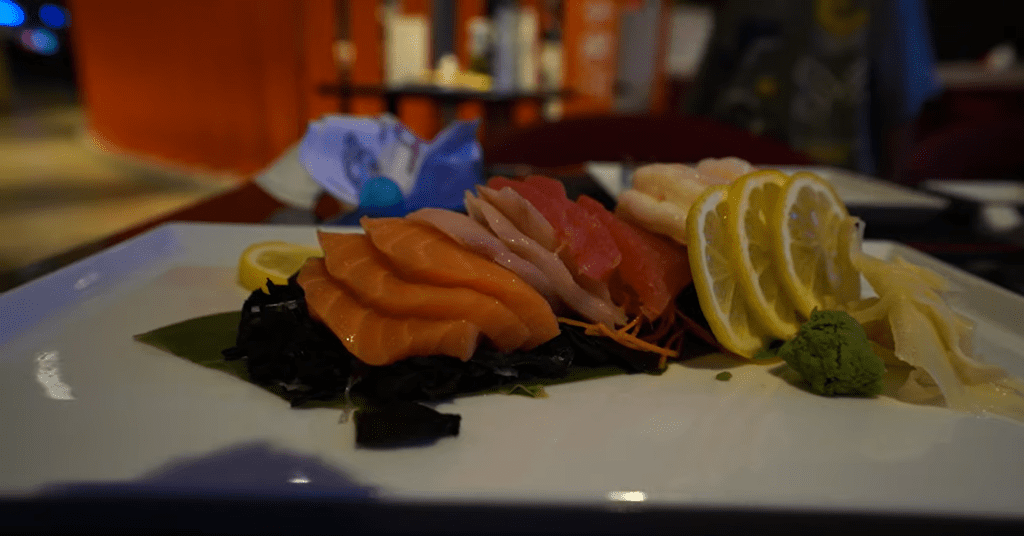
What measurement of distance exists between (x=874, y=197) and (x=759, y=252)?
124cm

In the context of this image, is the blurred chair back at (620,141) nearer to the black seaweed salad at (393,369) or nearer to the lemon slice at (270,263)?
the lemon slice at (270,263)

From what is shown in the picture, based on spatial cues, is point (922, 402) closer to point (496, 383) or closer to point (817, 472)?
point (817, 472)

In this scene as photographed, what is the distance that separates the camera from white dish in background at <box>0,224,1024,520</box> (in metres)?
0.69

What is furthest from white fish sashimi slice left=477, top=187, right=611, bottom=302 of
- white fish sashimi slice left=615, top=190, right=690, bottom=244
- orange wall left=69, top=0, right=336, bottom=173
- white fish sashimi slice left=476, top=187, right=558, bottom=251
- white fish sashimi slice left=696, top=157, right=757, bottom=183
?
orange wall left=69, top=0, right=336, bottom=173

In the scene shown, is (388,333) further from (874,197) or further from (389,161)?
(874,197)

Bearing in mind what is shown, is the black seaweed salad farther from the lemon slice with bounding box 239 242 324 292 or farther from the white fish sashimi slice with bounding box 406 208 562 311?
the lemon slice with bounding box 239 242 324 292

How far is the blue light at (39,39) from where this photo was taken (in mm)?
1109

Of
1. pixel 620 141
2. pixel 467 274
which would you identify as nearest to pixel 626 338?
pixel 467 274

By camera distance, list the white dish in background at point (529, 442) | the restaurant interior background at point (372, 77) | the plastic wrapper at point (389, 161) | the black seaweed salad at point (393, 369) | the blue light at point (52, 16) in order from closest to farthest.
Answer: the white dish in background at point (529, 442) < the black seaweed salad at point (393, 369) < the blue light at point (52, 16) < the plastic wrapper at point (389, 161) < the restaurant interior background at point (372, 77)

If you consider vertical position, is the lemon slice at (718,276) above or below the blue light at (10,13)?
below

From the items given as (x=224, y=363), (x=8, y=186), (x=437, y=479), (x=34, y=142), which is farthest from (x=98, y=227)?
(x=34, y=142)

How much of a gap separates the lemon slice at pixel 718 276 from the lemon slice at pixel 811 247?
0.09 metres

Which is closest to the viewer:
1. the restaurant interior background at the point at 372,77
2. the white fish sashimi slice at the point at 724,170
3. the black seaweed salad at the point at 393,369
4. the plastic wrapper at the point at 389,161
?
the black seaweed salad at the point at 393,369

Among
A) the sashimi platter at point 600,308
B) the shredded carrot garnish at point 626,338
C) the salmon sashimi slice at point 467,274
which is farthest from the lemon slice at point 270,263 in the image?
the shredded carrot garnish at point 626,338
